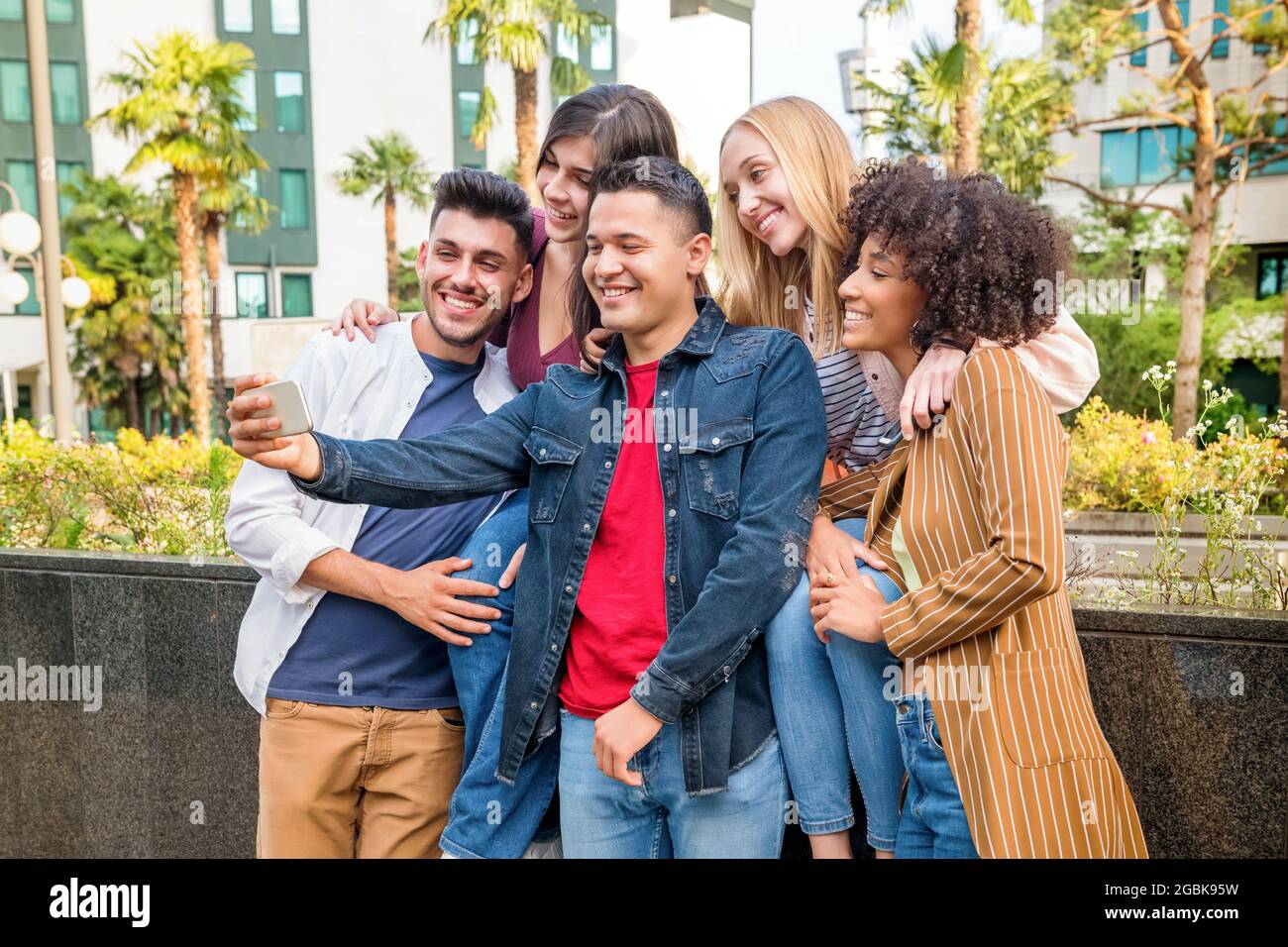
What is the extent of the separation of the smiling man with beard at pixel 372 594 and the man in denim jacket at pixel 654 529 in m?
0.31

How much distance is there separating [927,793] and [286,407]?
156 centimetres

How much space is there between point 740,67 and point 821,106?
22.0 feet

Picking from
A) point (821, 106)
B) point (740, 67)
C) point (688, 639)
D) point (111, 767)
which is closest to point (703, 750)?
point (688, 639)

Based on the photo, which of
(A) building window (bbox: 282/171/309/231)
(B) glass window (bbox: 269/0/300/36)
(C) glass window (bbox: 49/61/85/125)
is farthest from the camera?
(B) glass window (bbox: 269/0/300/36)

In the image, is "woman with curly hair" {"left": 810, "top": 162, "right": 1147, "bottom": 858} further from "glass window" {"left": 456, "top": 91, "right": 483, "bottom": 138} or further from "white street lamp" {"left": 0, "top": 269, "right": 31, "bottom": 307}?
"glass window" {"left": 456, "top": 91, "right": 483, "bottom": 138}

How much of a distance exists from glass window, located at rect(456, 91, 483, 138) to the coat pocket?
43.9m

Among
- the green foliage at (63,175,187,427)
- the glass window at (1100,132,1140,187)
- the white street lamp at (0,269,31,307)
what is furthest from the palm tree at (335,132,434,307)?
the white street lamp at (0,269,31,307)

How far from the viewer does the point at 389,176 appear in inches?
1437

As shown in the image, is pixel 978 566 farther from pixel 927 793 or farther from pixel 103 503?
pixel 103 503

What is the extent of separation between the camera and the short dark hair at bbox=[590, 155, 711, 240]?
8.28 feet

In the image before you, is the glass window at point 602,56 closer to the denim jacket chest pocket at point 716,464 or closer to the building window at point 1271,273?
the building window at point 1271,273
